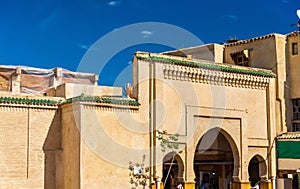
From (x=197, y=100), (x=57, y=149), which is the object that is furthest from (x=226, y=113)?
(x=57, y=149)

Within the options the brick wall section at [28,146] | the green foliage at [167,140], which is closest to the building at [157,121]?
the brick wall section at [28,146]

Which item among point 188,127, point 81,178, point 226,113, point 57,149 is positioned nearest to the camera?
point 81,178

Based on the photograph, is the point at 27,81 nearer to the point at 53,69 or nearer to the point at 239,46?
the point at 53,69

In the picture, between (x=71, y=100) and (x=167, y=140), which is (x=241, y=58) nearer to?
(x=167, y=140)

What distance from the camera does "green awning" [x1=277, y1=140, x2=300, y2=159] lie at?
23531 mm

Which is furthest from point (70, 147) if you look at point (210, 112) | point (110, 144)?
point (210, 112)

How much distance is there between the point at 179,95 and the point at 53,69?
21.8 feet

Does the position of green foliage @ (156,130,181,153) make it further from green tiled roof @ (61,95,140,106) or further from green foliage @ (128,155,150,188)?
green tiled roof @ (61,95,140,106)

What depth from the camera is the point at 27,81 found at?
23.8 metres

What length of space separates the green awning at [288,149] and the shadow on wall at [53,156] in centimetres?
995

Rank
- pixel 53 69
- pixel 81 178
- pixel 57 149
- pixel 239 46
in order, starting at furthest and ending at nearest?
1. pixel 239 46
2. pixel 53 69
3. pixel 57 149
4. pixel 81 178

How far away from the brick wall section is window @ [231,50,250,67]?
10497 millimetres

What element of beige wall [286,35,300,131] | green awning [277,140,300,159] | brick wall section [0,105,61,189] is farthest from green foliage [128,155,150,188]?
beige wall [286,35,300,131]

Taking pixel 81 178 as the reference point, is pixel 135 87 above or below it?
above
